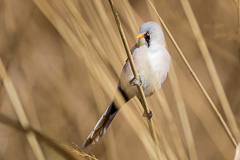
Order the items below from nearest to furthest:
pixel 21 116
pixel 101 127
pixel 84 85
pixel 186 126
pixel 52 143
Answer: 1. pixel 52 143
2. pixel 21 116
3. pixel 186 126
4. pixel 101 127
5. pixel 84 85

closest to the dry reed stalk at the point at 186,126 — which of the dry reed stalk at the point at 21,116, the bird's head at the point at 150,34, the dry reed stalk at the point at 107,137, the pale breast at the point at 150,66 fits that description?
the pale breast at the point at 150,66

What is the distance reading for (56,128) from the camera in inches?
101

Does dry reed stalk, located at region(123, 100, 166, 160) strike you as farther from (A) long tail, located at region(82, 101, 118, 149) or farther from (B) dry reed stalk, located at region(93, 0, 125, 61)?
(B) dry reed stalk, located at region(93, 0, 125, 61)

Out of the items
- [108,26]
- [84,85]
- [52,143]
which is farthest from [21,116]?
[84,85]

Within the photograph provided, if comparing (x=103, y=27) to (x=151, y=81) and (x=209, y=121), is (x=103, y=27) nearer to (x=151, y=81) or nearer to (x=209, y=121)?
(x=151, y=81)

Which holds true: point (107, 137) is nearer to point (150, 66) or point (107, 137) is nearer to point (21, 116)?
point (150, 66)

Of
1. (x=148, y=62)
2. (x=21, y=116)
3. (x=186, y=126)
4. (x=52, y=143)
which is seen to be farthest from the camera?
(x=148, y=62)

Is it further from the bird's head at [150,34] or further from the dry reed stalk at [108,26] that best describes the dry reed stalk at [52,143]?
the bird's head at [150,34]

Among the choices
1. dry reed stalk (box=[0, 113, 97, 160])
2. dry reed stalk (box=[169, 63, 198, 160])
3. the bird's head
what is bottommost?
dry reed stalk (box=[169, 63, 198, 160])

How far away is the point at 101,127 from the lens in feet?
6.29

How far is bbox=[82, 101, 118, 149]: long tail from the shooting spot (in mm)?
1825

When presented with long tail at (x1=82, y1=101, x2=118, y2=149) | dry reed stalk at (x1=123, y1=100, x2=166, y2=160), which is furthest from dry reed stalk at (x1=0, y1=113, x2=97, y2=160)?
long tail at (x1=82, y1=101, x2=118, y2=149)

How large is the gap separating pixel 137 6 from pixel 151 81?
109cm

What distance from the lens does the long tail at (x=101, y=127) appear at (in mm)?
1825
